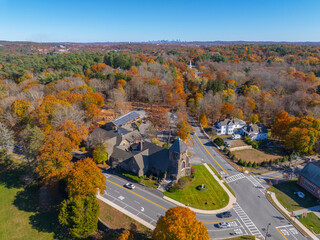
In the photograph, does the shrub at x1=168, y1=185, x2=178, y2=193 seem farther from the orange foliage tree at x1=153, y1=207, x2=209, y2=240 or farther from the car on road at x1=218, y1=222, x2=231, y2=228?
the orange foliage tree at x1=153, y1=207, x2=209, y2=240

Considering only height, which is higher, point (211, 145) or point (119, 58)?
point (119, 58)

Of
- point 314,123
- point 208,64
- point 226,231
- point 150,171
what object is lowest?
point 226,231

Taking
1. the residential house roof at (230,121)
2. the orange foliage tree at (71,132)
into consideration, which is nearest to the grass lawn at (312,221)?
the residential house roof at (230,121)

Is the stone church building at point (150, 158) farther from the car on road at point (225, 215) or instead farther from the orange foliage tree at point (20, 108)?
the orange foliage tree at point (20, 108)

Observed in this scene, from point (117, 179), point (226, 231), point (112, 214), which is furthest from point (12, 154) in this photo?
point (226, 231)

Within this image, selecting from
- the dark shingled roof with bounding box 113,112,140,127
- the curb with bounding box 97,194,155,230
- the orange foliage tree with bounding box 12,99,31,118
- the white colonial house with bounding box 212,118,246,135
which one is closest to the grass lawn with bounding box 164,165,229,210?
the curb with bounding box 97,194,155,230

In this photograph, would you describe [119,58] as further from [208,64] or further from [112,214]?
[112,214]
